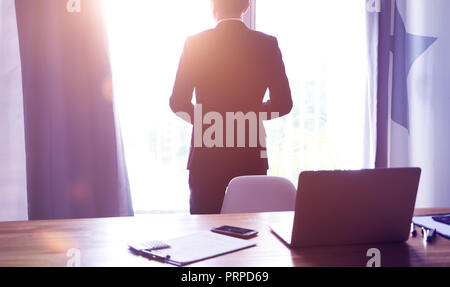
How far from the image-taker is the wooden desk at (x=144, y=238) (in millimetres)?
919

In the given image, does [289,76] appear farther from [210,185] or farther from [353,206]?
[353,206]

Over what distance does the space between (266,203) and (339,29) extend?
6.31 ft

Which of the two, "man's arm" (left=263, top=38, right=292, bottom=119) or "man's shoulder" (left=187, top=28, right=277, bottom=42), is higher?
"man's shoulder" (left=187, top=28, right=277, bottom=42)

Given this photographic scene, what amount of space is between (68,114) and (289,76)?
1.60 metres

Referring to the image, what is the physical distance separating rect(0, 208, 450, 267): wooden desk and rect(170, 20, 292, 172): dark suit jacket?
2.04ft

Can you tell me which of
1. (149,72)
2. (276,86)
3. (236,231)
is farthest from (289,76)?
(236,231)

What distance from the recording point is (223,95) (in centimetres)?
189

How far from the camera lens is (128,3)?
9.55ft

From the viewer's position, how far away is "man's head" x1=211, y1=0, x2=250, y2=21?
186 cm

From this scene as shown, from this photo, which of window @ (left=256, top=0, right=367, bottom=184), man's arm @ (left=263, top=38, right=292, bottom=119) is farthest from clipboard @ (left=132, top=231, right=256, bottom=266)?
window @ (left=256, top=0, right=367, bottom=184)

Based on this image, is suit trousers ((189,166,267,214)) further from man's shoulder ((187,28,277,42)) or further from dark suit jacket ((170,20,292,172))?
man's shoulder ((187,28,277,42))

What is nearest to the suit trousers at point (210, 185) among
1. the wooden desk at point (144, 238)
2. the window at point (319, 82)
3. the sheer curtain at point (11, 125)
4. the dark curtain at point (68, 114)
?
the wooden desk at point (144, 238)

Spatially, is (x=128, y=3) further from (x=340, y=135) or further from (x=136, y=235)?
(x=136, y=235)
